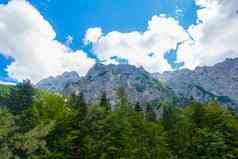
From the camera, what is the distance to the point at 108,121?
41000mm

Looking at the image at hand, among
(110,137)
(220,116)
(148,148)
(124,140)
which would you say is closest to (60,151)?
(110,137)

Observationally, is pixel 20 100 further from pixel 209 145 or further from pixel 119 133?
pixel 209 145

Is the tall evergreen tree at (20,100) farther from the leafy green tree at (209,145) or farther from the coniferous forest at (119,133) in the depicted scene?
the leafy green tree at (209,145)

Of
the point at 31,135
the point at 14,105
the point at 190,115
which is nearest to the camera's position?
the point at 31,135

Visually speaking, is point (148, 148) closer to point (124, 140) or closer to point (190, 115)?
point (124, 140)

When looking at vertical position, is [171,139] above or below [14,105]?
below

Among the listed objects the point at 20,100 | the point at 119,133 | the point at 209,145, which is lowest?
the point at 209,145

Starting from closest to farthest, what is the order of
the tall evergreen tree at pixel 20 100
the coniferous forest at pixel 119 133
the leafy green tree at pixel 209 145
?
the coniferous forest at pixel 119 133 → the leafy green tree at pixel 209 145 → the tall evergreen tree at pixel 20 100

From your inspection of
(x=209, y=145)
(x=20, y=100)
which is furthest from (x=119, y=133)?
(x=20, y=100)

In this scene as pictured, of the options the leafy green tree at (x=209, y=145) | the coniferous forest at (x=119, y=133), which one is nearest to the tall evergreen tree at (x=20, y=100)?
the coniferous forest at (x=119, y=133)

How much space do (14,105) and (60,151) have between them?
26288 millimetres

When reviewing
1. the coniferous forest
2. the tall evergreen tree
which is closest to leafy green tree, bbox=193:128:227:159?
the coniferous forest

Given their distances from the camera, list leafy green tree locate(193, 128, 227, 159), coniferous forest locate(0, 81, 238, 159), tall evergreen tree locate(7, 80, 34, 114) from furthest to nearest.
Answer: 1. tall evergreen tree locate(7, 80, 34, 114)
2. leafy green tree locate(193, 128, 227, 159)
3. coniferous forest locate(0, 81, 238, 159)

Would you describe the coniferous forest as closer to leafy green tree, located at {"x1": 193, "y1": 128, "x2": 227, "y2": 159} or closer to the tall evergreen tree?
leafy green tree, located at {"x1": 193, "y1": 128, "x2": 227, "y2": 159}
